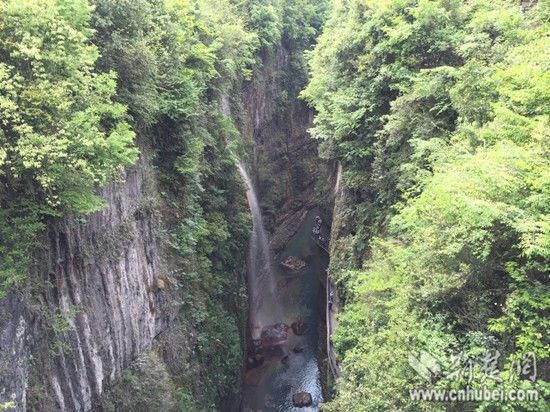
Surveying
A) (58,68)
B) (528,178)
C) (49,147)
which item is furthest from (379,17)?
(49,147)

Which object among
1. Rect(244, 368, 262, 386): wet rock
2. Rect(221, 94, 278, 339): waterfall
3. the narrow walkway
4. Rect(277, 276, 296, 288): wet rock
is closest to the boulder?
Rect(221, 94, 278, 339): waterfall

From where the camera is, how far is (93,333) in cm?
950

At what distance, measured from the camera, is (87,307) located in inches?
366

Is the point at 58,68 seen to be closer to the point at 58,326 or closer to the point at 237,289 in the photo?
the point at 58,326

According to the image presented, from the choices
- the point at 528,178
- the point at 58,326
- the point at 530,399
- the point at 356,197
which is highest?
the point at 356,197

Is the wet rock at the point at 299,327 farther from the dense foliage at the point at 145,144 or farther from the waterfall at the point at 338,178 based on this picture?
the waterfall at the point at 338,178

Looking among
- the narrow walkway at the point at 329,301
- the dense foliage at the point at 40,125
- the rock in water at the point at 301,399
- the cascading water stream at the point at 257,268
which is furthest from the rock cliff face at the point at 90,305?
the cascading water stream at the point at 257,268

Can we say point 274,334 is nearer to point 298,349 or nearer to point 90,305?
point 298,349

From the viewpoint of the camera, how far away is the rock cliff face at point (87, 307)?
24.1 feet

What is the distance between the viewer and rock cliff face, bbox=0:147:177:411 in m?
7.35

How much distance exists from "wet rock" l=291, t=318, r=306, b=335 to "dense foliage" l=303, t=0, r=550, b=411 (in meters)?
9.54

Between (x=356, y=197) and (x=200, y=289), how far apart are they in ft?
29.8

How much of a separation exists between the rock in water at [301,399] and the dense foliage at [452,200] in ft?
25.7

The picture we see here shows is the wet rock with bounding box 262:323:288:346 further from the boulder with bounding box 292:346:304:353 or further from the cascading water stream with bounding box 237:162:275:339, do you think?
the boulder with bounding box 292:346:304:353
